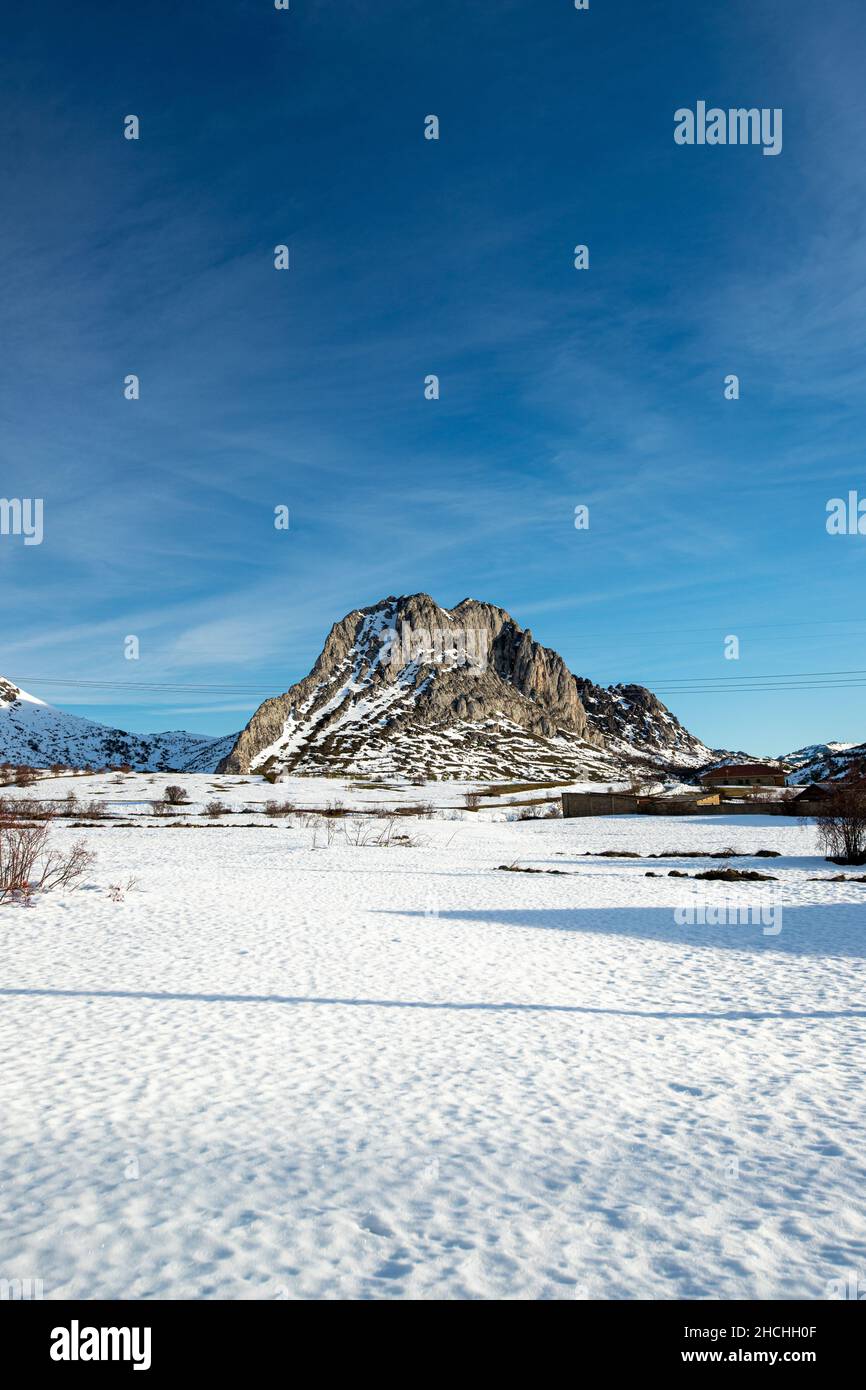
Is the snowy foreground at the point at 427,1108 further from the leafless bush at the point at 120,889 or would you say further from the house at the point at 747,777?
the house at the point at 747,777

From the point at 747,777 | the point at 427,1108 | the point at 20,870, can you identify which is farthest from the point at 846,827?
the point at 747,777

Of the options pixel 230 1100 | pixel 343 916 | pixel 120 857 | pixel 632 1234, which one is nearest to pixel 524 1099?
pixel 632 1234

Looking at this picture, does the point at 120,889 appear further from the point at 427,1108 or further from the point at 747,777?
the point at 747,777

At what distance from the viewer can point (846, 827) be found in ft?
103

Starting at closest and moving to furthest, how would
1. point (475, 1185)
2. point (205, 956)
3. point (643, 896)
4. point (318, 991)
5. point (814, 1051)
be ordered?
point (475, 1185)
point (814, 1051)
point (318, 991)
point (205, 956)
point (643, 896)

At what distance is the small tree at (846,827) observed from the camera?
1225 inches

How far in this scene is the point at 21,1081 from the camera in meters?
7.20

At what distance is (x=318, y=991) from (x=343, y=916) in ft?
22.0

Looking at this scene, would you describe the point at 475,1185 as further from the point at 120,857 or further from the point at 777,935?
the point at 120,857

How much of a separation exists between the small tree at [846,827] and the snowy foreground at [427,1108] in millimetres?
17820

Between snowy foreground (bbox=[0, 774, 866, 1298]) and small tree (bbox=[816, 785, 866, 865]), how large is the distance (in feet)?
58.5

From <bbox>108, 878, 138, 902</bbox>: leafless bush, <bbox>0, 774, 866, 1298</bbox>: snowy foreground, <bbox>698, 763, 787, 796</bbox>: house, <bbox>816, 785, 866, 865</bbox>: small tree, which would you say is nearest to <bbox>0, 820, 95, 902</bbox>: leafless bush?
<bbox>108, 878, 138, 902</bbox>: leafless bush

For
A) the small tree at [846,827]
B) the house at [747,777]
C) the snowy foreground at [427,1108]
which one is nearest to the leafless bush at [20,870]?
the snowy foreground at [427,1108]

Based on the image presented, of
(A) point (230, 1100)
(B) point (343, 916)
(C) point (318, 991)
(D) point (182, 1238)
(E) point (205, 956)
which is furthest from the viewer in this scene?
(B) point (343, 916)
